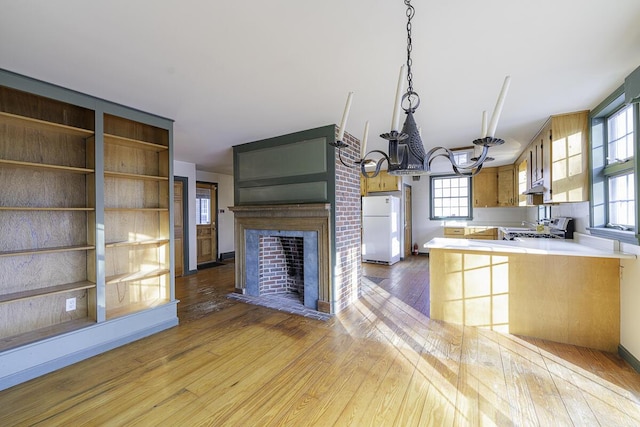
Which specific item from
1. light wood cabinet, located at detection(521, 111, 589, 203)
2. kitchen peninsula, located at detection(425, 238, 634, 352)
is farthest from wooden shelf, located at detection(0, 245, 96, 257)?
Result: light wood cabinet, located at detection(521, 111, 589, 203)

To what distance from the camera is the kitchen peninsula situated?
2510 mm

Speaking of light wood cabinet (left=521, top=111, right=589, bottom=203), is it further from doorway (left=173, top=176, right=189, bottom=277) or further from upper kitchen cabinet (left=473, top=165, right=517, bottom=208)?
doorway (left=173, top=176, right=189, bottom=277)

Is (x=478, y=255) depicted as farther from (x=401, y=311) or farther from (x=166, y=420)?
(x=166, y=420)

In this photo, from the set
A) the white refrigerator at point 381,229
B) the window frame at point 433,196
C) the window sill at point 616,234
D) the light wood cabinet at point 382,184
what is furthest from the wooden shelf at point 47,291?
the window frame at point 433,196

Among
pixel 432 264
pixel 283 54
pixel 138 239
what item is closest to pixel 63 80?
pixel 138 239

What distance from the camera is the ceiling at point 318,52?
1.47 m

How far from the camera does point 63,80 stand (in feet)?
7.32

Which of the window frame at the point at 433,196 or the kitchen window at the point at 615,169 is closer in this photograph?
the kitchen window at the point at 615,169

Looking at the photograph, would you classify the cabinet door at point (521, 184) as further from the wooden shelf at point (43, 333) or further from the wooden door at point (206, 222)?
the wooden shelf at point (43, 333)

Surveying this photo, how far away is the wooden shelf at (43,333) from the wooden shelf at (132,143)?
5.74ft

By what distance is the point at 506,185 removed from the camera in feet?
20.2

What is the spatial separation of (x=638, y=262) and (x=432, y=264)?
161cm

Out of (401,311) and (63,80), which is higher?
(63,80)

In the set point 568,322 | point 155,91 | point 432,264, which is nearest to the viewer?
point 155,91
